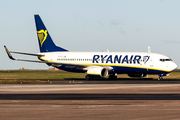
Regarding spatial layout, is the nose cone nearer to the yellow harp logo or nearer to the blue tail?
the blue tail

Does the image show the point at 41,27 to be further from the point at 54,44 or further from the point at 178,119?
the point at 178,119

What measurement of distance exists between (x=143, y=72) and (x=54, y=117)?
41.3 metres

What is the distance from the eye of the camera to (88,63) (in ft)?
195

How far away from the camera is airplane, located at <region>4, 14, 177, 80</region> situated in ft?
179

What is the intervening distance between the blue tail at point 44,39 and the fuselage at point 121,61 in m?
2.16

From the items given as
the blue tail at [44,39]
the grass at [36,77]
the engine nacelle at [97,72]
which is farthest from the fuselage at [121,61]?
the grass at [36,77]

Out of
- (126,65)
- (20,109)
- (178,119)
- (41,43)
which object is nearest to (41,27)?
(41,43)

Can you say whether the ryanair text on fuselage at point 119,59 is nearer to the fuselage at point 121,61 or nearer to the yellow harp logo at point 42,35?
the fuselage at point 121,61

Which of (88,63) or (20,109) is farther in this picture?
(88,63)

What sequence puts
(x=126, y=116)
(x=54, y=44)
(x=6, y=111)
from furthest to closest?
(x=54, y=44)
(x=6, y=111)
(x=126, y=116)

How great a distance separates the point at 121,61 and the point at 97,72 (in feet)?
14.0

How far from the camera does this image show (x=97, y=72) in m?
55.4

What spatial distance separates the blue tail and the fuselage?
7.09ft

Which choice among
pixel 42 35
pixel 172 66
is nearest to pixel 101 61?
pixel 172 66
